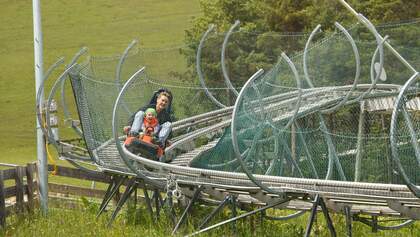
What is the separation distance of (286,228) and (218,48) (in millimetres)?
7725

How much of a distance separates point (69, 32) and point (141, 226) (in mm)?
38001

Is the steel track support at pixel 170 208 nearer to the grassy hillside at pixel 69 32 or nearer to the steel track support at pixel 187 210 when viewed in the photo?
the steel track support at pixel 187 210

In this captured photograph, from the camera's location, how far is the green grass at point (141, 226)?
44.5 ft

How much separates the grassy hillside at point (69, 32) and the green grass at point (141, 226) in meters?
28.2

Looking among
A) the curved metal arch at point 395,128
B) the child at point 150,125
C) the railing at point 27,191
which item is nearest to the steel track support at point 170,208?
the child at point 150,125

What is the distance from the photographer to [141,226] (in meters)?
14.2

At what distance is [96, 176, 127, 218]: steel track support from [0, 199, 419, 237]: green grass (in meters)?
0.12

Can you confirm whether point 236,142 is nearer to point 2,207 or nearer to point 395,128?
point 395,128

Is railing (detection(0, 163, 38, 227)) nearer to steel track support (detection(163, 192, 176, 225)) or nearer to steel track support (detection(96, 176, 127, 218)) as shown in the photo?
steel track support (detection(96, 176, 127, 218))

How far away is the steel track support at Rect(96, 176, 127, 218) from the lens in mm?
15070

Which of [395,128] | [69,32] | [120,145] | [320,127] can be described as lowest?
[120,145]

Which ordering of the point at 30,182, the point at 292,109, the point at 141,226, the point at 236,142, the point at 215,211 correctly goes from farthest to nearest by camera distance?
the point at 30,182, the point at 141,226, the point at 292,109, the point at 215,211, the point at 236,142

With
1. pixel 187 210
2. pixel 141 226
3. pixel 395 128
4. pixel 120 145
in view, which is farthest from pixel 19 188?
pixel 395 128

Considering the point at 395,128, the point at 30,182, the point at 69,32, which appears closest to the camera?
the point at 395,128
